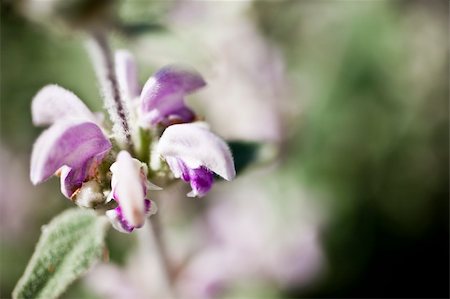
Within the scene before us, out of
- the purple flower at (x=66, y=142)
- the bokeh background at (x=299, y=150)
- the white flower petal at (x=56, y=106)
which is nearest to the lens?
the purple flower at (x=66, y=142)

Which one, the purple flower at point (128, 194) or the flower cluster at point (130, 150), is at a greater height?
the flower cluster at point (130, 150)

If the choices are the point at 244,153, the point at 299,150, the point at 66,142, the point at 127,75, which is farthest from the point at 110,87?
the point at 299,150

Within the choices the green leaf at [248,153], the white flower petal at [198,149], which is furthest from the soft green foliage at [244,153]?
the white flower petal at [198,149]

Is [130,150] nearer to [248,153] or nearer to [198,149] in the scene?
[198,149]

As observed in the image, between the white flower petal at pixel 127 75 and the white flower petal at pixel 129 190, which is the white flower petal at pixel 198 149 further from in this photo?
the white flower petal at pixel 127 75

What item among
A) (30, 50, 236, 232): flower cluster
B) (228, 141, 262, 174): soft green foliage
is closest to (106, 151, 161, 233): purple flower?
(30, 50, 236, 232): flower cluster
